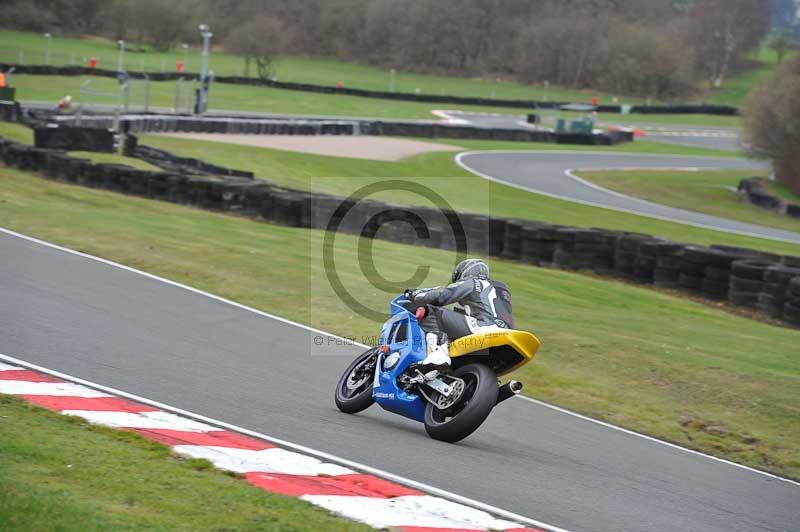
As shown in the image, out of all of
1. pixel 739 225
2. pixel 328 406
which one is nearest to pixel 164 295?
pixel 328 406

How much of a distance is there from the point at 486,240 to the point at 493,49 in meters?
82.0

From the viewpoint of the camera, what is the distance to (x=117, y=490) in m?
5.15

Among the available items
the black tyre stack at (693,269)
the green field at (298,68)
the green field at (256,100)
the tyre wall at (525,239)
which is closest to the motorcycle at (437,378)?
the tyre wall at (525,239)

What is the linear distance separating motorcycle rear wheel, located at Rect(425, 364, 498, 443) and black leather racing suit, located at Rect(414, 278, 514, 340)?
347 mm

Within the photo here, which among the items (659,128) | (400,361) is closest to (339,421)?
(400,361)

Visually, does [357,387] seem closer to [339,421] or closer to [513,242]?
[339,421]

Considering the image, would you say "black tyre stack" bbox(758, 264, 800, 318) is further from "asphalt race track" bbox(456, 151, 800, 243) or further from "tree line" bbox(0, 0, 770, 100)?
"tree line" bbox(0, 0, 770, 100)

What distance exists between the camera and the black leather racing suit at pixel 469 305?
7.55 meters

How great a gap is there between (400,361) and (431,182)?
81.9ft

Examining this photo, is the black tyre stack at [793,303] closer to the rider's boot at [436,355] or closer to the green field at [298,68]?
the rider's boot at [436,355]

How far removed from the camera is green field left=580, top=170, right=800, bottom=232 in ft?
106

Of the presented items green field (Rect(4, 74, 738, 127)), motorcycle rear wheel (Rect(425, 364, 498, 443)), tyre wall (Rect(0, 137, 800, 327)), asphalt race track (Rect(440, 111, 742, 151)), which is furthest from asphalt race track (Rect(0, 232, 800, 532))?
asphalt race track (Rect(440, 111, 742, 151))

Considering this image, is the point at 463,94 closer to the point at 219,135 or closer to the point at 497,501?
the point at 219,135

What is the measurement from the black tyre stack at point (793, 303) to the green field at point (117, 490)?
10501 mm
